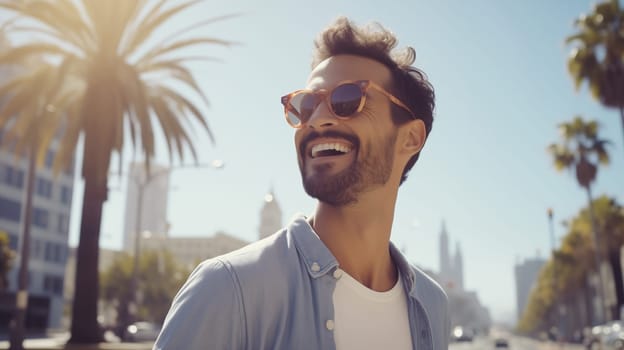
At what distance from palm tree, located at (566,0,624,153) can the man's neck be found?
28.0 metres

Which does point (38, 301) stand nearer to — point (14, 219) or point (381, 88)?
point (14, 219)

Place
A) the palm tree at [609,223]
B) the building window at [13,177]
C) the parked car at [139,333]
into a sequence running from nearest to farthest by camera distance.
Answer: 1. the parked car at [139,333]
2. the palm tree at [609,223]
3. the building window at [13,177]

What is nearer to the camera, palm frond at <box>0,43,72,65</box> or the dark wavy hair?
the dark wavy hair

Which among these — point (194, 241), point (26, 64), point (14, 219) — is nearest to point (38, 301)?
point (14, 219)

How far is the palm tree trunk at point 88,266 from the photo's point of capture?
1714 centimetres

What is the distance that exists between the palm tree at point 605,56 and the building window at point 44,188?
5230cm

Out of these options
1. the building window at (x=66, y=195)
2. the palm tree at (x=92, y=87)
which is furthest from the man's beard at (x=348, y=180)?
the building window at (x=66, y=195)

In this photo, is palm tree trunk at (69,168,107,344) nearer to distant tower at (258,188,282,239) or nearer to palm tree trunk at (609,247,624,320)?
palm tree trunk at (609,247,624,320)

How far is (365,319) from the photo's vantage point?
2.38m

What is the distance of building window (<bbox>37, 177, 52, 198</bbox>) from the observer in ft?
206

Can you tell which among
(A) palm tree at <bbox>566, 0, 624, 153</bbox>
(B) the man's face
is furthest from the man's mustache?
(A) palm tree at <bbox>566, 0, 624, 153</bbox>

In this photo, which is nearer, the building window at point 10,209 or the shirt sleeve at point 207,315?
the shirt sleeve at point 207,315

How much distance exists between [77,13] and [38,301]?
52.9 meters

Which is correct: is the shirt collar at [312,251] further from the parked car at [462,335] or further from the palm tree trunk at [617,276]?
the parked car at [462,335]
